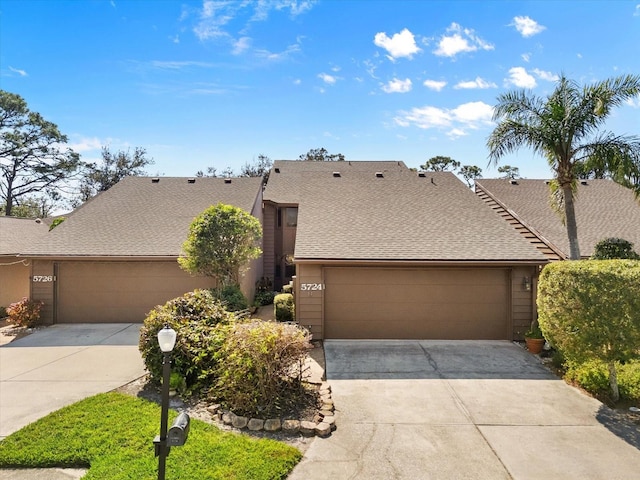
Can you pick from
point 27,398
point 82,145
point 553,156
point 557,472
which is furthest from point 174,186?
point 82,145

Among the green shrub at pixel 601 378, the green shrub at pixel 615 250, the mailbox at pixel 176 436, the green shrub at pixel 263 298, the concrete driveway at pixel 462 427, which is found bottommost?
the concrete driveway at pixel 462 427

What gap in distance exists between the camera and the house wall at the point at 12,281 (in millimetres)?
13602

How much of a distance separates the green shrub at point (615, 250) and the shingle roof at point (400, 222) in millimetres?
1688

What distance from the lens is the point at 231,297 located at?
10.6 meters

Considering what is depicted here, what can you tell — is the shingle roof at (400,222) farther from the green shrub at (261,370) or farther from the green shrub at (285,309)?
the green shrub at (261,370)

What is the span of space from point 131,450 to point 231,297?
6129 mm

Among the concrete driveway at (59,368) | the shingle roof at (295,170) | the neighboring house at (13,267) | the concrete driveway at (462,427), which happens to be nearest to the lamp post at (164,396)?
the concrete driveway at (462,427)

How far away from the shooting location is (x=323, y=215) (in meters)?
11.9

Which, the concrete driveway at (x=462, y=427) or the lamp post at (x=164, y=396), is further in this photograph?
the concrete driveway at (x=462, y=427)

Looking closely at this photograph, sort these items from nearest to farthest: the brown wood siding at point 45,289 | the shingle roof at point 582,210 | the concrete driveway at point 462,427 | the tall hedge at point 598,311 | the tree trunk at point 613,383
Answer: the concrete driveway at point 462,427, the tall hedge at point 598,311, the tree trunk at point 613,383, the shingle roof at point 582,210, the brown wood siding at point 45,289

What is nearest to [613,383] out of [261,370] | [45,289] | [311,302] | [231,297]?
[261,370]

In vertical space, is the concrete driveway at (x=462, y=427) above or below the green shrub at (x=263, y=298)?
below

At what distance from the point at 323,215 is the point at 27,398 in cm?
853

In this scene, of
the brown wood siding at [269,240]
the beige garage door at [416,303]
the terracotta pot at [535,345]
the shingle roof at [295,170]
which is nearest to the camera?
the terracotta pot at [535,345]
